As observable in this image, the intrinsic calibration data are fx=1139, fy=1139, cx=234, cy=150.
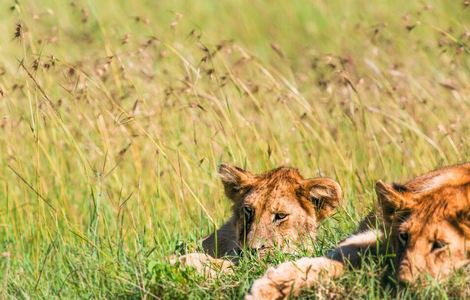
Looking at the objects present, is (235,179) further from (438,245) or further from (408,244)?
(438,245)

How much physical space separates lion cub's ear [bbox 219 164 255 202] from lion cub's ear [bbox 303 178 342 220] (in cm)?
40

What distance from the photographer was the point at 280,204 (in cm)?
741

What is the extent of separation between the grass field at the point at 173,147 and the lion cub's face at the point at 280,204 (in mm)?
174

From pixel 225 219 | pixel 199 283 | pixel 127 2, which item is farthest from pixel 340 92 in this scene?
pixel 127 2

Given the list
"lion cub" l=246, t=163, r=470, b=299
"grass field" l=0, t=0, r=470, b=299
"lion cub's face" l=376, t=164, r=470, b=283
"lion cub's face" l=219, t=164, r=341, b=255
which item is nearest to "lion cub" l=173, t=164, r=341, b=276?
"lion cub's face" l=219, t=164, r=341, b=255

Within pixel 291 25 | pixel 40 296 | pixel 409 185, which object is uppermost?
pixel 291 25

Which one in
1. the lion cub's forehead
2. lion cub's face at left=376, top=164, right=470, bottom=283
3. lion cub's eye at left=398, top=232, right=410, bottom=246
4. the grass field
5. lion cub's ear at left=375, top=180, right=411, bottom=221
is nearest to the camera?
lion cub's face at left=376, top=164, right=470, bottom=283

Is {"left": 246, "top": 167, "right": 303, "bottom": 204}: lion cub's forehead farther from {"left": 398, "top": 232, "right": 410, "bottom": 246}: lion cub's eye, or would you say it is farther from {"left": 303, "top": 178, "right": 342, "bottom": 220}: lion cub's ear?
{"left": 398, "top": 232, "right": 410, "bottom": 246}: lion cub's eye

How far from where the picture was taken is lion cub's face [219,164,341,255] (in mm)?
7305

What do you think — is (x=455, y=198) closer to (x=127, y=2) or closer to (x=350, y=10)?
(x=350, y=10)

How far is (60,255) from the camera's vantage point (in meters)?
7.12

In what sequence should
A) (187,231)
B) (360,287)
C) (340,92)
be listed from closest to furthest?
(360,287) < (187,231) < (340,92)

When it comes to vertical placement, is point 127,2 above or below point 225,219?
above

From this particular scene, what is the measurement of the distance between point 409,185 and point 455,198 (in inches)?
32.0
